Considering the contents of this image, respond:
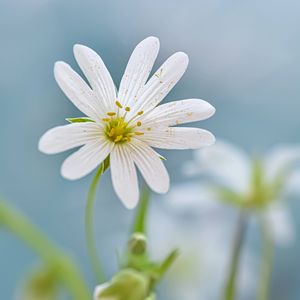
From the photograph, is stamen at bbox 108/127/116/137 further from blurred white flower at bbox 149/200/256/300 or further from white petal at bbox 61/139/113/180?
blurred white flower at bbox 149/200/256/300

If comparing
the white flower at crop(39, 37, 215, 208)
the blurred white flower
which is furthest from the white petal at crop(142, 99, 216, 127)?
the blurred white flower

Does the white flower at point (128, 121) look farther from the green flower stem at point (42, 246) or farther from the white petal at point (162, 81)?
the green flower stem at point (42, 246)

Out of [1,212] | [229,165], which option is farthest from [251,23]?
[1,212]

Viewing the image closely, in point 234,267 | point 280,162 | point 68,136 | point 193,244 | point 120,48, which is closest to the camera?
point 68,136

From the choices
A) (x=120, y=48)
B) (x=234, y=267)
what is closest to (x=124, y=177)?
(x=234, y=267)

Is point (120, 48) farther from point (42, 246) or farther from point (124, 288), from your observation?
point (124, 288)
